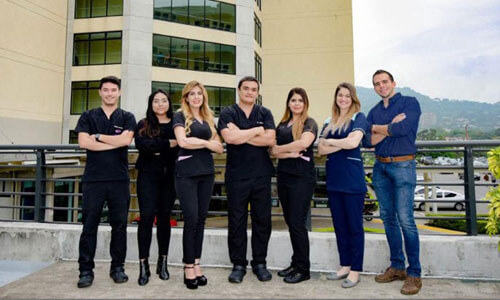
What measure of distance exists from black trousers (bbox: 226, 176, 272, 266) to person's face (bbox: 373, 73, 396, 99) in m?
1.66

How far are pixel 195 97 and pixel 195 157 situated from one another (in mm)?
712

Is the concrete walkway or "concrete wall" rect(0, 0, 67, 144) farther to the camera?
"concrete wall" rect(0, 0, 67, 144)

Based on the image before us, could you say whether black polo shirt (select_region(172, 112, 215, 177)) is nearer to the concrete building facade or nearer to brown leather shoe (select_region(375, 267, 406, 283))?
brown leather shoe (select_region(375, 267, 406, 283))

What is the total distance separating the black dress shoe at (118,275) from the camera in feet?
11.8

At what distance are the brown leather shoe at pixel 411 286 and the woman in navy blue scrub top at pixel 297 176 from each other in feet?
3.36

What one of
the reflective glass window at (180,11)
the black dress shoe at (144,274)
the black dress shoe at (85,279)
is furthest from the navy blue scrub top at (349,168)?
the reflective glass window at (180,11)

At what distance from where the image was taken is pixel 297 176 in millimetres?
3670

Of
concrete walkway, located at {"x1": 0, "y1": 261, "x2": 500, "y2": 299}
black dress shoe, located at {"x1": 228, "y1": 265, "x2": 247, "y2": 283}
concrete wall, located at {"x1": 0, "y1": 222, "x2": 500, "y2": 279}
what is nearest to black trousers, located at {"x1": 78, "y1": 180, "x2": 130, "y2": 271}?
concrete walkway, located at {"x1": 0, "y1": 261, "x2": 500, "y2": 299}

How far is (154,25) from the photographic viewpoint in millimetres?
21875

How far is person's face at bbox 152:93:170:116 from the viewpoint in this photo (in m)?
3.75

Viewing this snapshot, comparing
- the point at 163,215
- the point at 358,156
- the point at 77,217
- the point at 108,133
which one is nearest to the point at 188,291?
the point at 163,215

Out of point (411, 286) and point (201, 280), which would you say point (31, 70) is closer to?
point (201, 280)

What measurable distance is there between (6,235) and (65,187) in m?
16.0

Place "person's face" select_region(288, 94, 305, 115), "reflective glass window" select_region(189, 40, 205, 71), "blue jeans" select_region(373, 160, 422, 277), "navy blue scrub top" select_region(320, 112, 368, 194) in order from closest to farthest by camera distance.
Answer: "blue jeans" select_region(373, 160, 422, 277), "navy blue scrub top" select_region(320, 112, 368, 194), "person's face" select_region(288, 94, 305, 115), "reflective glass window" select_region(189, 40, 205, 71)
